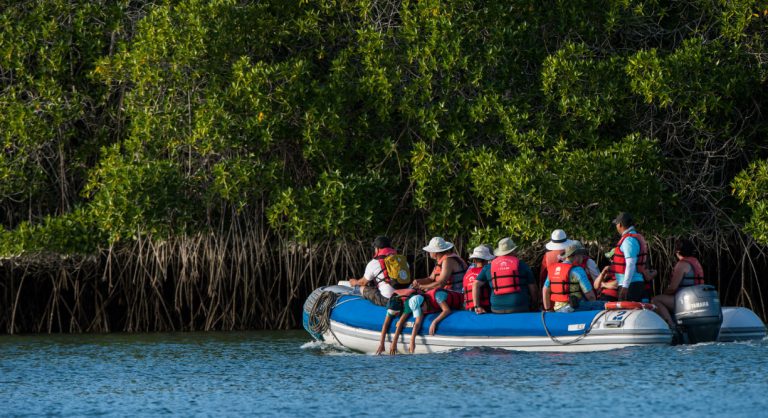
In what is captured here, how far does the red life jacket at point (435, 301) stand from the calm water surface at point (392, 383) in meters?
0.54

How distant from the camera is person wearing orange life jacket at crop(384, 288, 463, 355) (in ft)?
47.6

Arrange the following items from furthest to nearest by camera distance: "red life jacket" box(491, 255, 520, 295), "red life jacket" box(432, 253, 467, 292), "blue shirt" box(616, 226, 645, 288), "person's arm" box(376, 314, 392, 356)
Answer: "person's arm" box(376, 314, 392, 356) < "red life jacket" box(432, 253, 467, 292) < "red life jacket" box(491, 255, 520, 295) < "blue shirt" box(616, 226, 645, 288)

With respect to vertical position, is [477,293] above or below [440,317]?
above

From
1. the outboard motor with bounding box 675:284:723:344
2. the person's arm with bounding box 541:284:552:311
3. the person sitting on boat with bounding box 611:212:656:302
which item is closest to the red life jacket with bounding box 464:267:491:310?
the person's arm with bounding box 541:284:552:311

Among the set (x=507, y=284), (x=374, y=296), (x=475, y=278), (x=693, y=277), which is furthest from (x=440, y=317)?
(x=693, y=277)

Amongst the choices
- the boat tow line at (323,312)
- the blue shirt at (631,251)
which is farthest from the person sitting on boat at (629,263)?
the boat tow line at (323,312)

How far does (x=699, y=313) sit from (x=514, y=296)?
5.76ft

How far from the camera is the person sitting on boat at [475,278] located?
1429 cm

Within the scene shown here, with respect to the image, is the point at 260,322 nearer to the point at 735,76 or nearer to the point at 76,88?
the point at 76,88

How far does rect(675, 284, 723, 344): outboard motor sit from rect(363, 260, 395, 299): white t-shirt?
3.07 meters

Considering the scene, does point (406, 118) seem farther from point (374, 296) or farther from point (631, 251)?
point (631, 251)

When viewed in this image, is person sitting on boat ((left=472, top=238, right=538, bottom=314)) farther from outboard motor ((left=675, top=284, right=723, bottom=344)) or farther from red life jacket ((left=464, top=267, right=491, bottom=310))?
outboard motor ((left=675, top=284, right=723, bottom=344))

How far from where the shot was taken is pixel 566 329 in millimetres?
13664

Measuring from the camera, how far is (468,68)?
1795 cm
